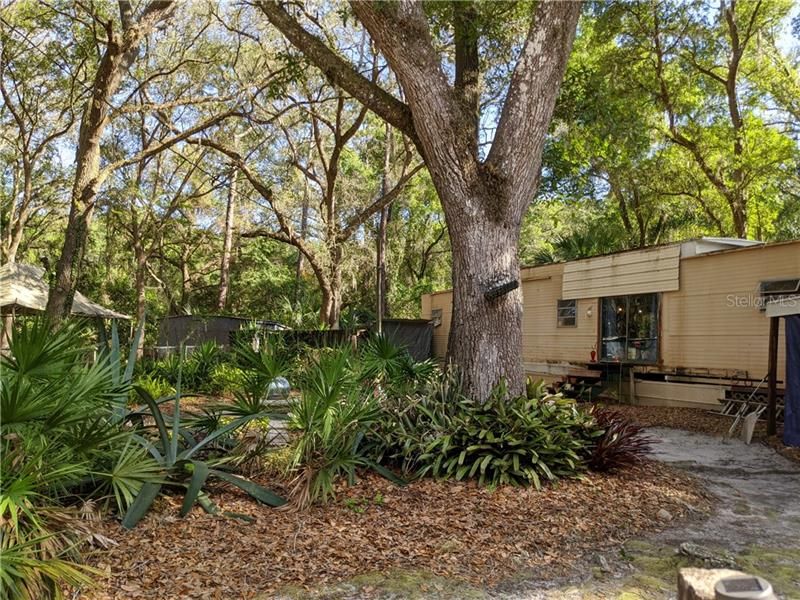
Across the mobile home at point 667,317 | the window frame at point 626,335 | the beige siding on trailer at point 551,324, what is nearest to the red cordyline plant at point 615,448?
the mobile home at point 667,317

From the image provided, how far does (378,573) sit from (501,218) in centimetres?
396

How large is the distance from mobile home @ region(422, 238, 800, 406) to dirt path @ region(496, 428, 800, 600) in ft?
11.6

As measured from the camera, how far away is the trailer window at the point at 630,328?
465 inches

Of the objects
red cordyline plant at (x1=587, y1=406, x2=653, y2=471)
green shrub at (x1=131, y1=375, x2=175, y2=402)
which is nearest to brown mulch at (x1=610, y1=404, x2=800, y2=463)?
red cordyline plant at (x1=587, y1=406, x2=653, y2=471)

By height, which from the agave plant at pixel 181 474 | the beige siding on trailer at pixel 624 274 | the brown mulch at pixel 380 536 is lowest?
the brown mulch at pixel 380 536

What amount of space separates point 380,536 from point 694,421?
24.6ft

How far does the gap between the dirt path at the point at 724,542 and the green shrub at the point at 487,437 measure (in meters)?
1.20

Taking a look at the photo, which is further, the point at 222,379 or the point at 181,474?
the point at 222,379

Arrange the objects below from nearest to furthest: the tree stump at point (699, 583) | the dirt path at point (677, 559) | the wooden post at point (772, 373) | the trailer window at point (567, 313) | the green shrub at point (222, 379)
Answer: the tree stump at point (699, 583)
the dirt path at point (677, 559)
the wooden post at point (772, 373)
the green shrub at point (222, 379)
the trailer window at point (567, 313)

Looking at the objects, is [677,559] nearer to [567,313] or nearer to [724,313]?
[724,313]

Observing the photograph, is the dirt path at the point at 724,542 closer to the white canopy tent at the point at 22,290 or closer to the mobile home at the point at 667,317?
the mobile home at the point at 667,317

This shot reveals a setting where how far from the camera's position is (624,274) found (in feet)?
40.4

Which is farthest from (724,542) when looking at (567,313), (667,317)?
(567,313)

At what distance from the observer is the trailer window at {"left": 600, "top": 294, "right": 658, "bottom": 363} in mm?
11812
